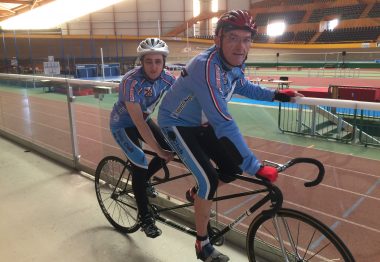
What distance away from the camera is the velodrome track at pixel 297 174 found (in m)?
2.72

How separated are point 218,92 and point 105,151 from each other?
3.24 metres

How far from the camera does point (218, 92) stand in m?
1.94

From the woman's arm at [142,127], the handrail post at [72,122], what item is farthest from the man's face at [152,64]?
the handrail post at [72,122]

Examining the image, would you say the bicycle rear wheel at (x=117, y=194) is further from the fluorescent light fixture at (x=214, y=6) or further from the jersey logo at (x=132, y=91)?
the fluorescent light fixture at (x=214, y=6)

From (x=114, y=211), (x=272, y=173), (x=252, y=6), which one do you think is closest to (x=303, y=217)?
(x=272, y=173)

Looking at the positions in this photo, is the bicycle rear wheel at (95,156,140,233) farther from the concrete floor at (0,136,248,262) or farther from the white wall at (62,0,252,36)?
the white wall at (62,0,252,36)

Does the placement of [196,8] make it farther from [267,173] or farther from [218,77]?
[267,173]

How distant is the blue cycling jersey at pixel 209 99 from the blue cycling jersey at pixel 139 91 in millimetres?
382

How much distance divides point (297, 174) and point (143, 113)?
2031mm

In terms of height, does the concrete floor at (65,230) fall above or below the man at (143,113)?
below

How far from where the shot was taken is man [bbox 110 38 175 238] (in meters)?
2.61

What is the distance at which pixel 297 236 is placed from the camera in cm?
221

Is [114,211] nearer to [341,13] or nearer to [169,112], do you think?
[169,112]

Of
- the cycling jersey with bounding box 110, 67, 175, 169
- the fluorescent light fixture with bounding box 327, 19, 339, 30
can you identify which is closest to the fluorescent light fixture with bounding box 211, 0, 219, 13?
the fluorescent light fixture with bounding box 327, 19, 339, 30
